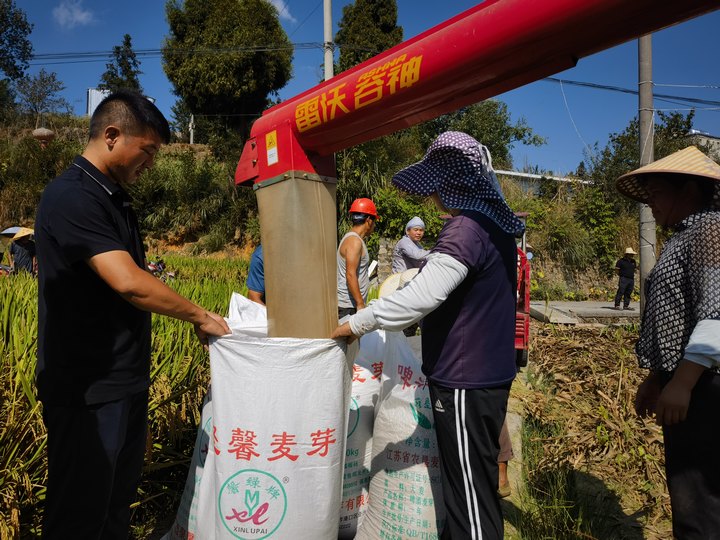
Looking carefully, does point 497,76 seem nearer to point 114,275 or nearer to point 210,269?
point 114,275

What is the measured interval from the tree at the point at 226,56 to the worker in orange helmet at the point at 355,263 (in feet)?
55.5

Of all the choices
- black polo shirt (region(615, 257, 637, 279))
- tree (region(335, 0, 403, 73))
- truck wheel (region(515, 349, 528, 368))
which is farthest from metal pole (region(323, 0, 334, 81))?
tree (region(335, 0, 403, 73))

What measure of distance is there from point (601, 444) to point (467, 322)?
2080 millimetres

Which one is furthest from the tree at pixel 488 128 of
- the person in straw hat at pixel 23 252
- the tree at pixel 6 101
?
the tree at pixel 6 101

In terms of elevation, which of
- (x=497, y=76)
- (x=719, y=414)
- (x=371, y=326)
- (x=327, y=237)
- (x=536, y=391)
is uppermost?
(x=497, y=76)

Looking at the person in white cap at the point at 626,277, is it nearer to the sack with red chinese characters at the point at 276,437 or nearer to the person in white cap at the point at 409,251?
the person in white cap at the point at 409,251

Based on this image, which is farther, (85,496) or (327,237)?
(327,237)

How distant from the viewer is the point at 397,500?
81.3 inches

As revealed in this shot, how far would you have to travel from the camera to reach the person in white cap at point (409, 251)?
5.33 m

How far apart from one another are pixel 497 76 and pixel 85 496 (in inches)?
71.2

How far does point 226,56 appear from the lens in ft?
61.9

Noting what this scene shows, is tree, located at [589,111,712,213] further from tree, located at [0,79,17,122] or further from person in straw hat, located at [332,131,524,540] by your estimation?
tree, located at [0,79,17,122]

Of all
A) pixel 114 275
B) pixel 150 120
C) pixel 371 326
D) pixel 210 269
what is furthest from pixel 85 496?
pixel 210 269

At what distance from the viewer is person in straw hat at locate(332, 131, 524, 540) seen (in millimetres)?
1698
